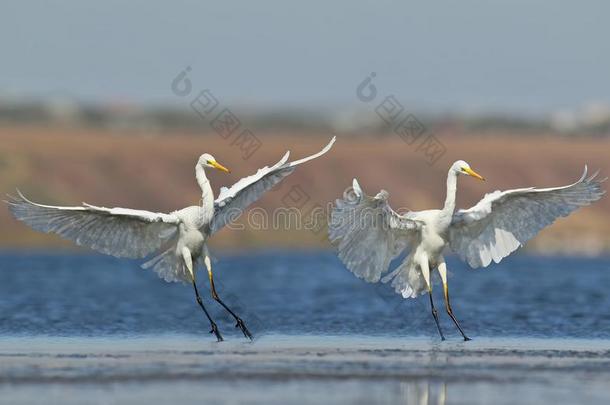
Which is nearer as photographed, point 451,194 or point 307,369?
point 307,369

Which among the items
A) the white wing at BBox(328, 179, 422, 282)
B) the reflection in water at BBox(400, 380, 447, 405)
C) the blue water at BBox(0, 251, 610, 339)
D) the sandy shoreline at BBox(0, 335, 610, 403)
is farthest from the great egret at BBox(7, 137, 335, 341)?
the reflection in water at BBox(400, 380, 447, 405)

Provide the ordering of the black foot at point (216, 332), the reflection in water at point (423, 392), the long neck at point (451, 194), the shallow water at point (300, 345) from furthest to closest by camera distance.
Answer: the black foot at point (216, 332)
the long neck at point (451, 194)
the shallow water at point (300, 345)
the reflection in water at point (423, 392)

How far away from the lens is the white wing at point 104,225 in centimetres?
2161

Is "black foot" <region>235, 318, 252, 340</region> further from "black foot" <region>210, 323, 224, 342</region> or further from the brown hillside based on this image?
the brown hillside

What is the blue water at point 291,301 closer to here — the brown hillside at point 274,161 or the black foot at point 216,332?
the black foot at point 216,332

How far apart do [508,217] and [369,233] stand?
269 centimetres

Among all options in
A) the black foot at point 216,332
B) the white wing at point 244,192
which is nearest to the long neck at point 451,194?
the white wing at point 244,192

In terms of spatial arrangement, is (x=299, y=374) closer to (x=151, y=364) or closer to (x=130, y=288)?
(x=151, y=364)

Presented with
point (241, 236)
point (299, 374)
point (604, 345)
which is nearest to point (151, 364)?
point (299, 374)

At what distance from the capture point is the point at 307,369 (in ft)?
62.4

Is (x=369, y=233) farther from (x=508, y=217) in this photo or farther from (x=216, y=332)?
(x=216, y=332)

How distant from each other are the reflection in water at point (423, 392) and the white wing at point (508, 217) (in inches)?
231

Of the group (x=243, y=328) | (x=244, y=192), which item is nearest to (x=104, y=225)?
(x=244, y=192)

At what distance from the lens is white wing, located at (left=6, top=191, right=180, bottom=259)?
70.9ft
